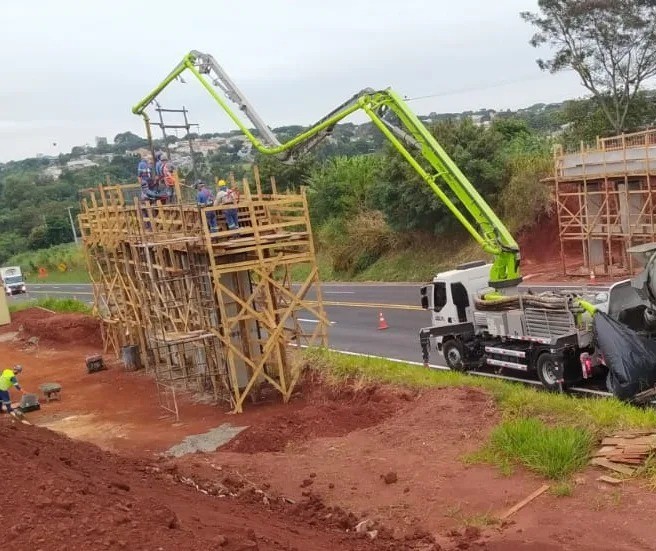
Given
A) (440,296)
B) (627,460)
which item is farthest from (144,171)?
(627,460)

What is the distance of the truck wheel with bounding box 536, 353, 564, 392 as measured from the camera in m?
13.7

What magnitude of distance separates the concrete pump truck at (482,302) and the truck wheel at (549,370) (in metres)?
0.02

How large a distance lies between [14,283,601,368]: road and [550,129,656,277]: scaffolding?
2.97 m

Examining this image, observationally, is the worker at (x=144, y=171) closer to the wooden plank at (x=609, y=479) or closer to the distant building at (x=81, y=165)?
the wooden plank at (x=609, y=479)

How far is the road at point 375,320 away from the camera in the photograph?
21703mm

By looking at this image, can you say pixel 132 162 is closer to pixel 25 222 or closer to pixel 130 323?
pixel 25 222

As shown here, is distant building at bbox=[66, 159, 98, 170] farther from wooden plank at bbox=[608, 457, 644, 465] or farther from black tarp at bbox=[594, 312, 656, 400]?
wooden plank at bbox=[608, 457, 644, 465]

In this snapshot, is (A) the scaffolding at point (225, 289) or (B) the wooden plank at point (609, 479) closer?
(B) the wooden plank at point (609, 479)

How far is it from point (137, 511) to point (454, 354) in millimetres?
10837

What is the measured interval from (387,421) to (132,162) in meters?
103

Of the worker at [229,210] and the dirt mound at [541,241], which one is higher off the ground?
the worker at [229,210]

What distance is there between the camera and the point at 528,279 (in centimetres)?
3019

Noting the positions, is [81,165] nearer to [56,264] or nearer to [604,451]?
[56,264]

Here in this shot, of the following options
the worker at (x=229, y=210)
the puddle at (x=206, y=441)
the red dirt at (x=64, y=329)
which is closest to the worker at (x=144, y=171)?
the worker at (x=229, y=210)
